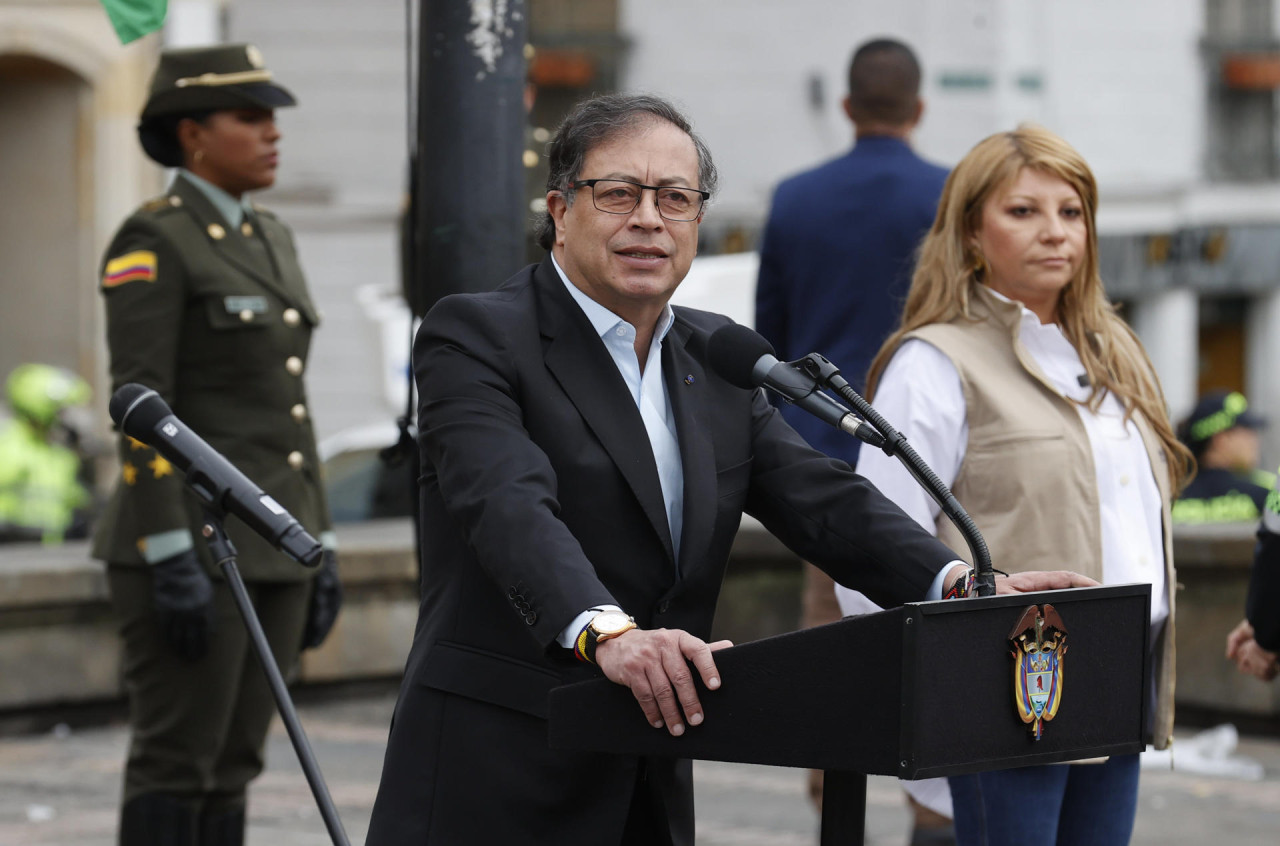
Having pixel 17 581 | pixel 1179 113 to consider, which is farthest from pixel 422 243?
pixel 1179 113

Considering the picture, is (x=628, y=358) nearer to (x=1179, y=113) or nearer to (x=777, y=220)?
(x=777, y=220)

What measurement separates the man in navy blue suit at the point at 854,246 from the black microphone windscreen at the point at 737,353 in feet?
7.95

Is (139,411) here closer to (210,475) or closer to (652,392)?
(210,475)

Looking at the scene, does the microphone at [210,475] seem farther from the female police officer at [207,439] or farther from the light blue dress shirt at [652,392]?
the female police officer at [207,439]

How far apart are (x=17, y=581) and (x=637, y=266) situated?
17.4 ft

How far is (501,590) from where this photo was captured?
2635 millimetres

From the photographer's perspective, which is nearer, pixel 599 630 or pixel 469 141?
pixel 599 630

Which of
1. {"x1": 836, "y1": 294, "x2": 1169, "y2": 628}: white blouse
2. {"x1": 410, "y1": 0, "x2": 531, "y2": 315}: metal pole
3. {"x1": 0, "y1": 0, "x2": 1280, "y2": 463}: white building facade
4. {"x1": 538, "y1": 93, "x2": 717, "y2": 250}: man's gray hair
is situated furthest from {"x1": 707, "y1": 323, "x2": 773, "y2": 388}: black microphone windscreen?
{"x1": 0, "y1": 0, "x2": 1280, "y2": 463}: white building facade

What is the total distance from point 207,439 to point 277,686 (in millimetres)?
1534

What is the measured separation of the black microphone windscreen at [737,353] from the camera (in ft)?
8.96

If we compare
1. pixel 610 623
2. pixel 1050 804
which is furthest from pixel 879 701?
pixel 1050 804

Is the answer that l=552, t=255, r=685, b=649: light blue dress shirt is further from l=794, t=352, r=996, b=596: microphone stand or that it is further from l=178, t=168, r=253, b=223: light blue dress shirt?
l=178, t=168, r=253, b=223: light blue dress shirt

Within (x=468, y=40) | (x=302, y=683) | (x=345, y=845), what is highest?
(x=468, y=40)

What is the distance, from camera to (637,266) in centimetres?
283
